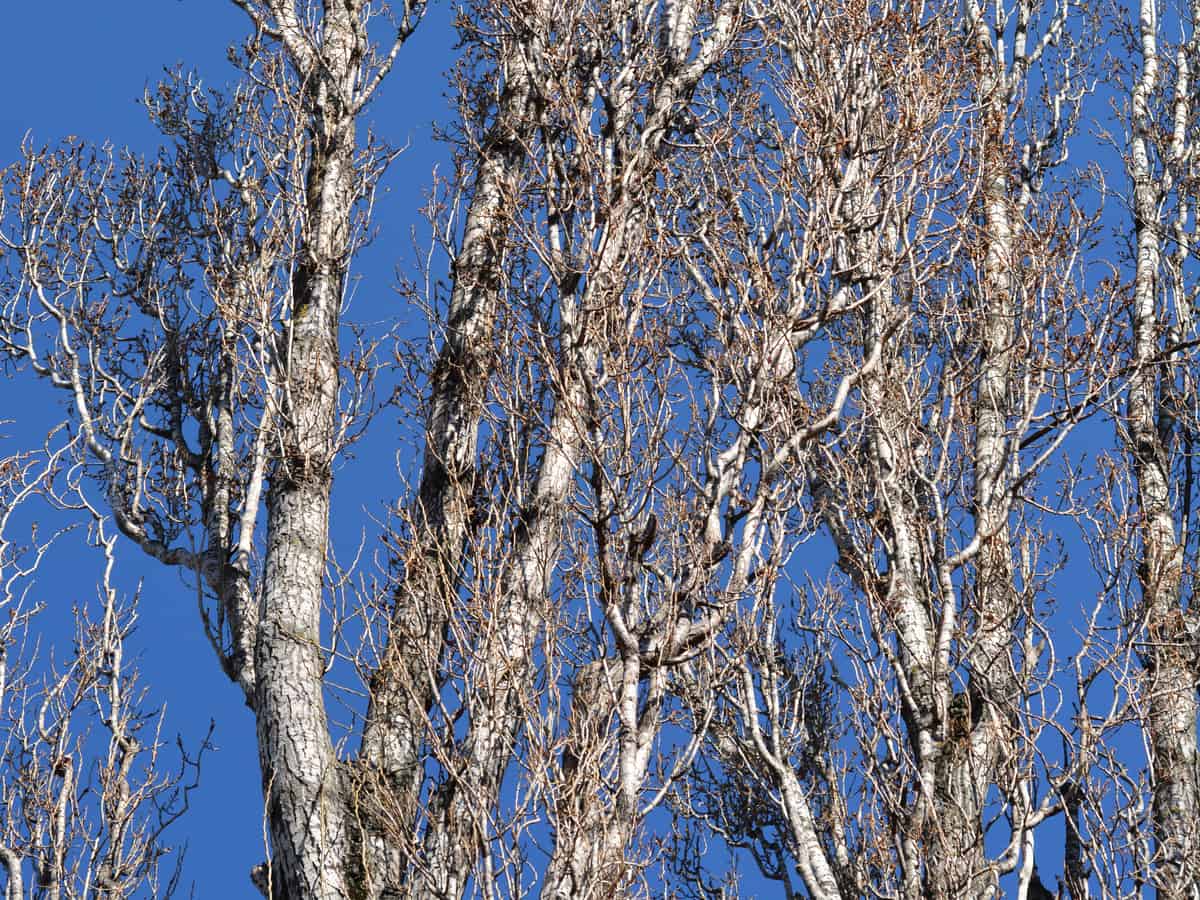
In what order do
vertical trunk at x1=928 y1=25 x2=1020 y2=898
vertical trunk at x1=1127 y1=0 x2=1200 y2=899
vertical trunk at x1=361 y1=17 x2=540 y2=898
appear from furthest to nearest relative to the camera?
1. vertical trunk at x1=1127 y1=0 x2=1200 y2=899
2. vertical trunk at x1=928 y1=25 x2=1020 y2=898
3. vertical trunk at x1=361 y1=17 x2=540 y2=898

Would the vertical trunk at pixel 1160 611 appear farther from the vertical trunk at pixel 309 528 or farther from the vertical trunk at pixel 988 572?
the vertical trunk at pixel 309 528

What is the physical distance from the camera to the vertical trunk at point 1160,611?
32.7 ft

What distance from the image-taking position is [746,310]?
9180 millimetres

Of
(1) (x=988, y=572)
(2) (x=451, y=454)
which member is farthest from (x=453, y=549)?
(1) (x=988, y=572)

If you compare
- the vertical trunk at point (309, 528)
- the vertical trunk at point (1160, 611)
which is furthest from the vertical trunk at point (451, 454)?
the vertical trunk at point (1160, 611)

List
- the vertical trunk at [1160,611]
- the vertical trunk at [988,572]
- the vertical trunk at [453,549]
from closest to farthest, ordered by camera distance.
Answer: the vertical trunk at [453,549]
the vertical trunk at [988,572]
the vertical trunk at [1160,611]

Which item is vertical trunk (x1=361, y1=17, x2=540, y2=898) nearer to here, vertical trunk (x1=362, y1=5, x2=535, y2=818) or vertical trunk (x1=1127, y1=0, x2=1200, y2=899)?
vertical trunk (x1=362, y1=5, x2=535, y2=818)

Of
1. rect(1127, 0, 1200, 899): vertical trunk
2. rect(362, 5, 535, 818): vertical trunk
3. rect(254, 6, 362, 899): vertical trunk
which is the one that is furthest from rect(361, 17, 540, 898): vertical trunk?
rect(1127, 0, 1200, 899): vertical trunk

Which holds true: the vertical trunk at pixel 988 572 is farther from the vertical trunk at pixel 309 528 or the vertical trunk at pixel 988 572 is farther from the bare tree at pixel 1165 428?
the vertical trunk at pixel 309 528

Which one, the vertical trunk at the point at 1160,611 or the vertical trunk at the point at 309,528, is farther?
the vertical trunk at the point at 1160,611

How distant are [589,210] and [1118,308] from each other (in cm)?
387

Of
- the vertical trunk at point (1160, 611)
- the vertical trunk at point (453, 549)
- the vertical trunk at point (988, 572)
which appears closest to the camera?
the vertical trunk at point (453, 549)

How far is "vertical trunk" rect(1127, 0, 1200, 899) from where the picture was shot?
32.7ft

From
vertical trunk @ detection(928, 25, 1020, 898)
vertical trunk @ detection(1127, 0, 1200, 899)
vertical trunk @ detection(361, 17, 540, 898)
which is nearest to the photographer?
vertical trunk @ detection(361, 17, 540, 898)
